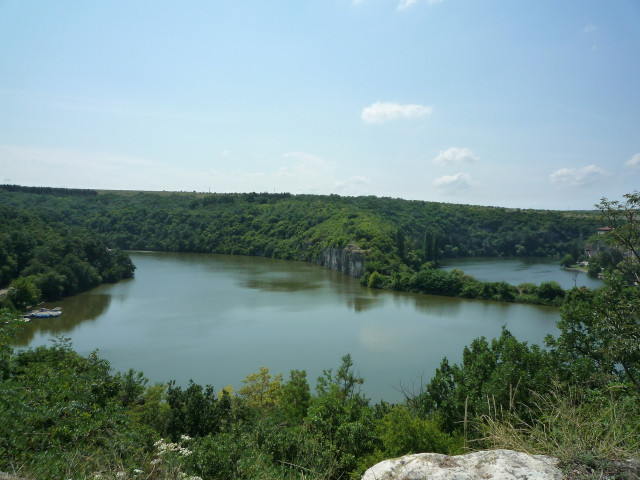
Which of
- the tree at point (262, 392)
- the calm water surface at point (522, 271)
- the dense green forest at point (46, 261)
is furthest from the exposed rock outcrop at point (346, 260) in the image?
the tree at point (262, 392)

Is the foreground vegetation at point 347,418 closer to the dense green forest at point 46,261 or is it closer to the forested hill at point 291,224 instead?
the dense green forest at point 46,261

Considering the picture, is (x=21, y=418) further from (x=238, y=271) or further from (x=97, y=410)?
(x=238, y=271)

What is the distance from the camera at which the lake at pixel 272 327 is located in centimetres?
2123

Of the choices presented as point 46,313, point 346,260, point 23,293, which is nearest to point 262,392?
point 46,313

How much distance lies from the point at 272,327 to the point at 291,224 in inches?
2184

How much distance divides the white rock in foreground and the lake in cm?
1511

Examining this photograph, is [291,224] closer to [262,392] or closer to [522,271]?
[522,271]

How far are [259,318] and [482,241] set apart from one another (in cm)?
6792

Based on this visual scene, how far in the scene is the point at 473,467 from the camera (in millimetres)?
2811

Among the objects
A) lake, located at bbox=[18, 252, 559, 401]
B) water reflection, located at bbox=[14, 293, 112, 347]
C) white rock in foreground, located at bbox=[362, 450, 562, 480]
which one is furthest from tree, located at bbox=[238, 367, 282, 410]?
water reflection, located at bbox=[14, 293, 112, 347]

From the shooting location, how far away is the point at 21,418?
4.54 m

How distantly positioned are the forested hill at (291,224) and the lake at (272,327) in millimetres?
27199

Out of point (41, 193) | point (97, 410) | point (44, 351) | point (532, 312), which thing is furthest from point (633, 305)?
point (41, 193)

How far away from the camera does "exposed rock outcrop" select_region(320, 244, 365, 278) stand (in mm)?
56750
